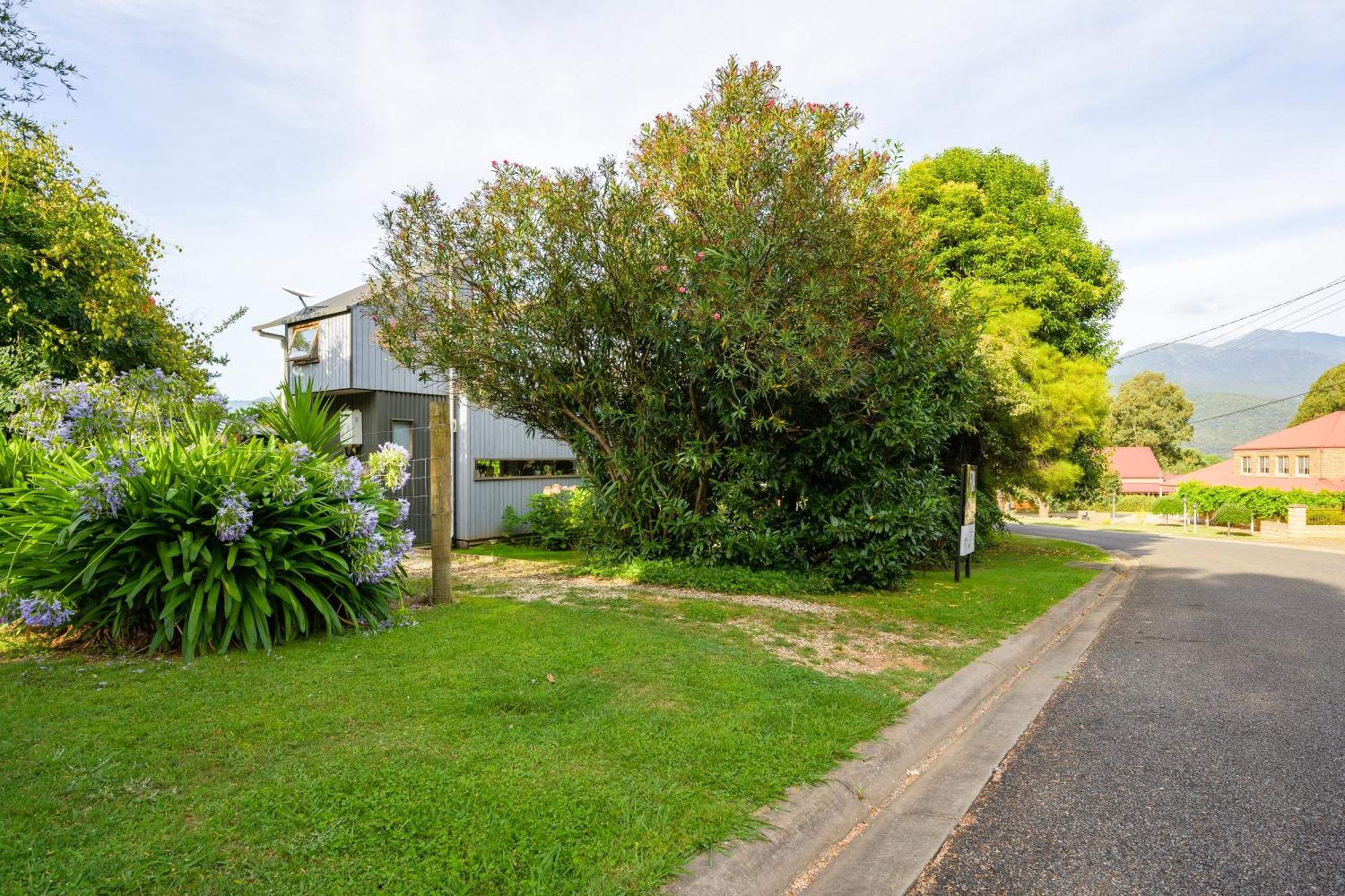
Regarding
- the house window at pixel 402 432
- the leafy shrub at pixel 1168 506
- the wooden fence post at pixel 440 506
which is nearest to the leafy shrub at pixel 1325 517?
the leafy shrub at pixel 1168 506

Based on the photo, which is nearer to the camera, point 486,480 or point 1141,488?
point 486,480

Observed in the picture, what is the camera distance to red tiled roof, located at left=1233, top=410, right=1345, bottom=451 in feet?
114

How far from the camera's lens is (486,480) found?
1371cm

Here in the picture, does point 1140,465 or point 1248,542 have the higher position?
point 1140,465

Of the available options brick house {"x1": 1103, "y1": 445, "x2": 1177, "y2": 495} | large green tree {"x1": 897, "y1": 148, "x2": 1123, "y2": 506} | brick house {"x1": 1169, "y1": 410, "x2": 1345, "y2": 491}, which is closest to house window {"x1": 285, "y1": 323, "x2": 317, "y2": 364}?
Result: large green tree {"x1": 897, "y1": 148, "x2": 1123, "y2": 506}

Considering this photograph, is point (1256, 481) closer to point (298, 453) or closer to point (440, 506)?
point (440, 506)

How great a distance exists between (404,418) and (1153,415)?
58.0m

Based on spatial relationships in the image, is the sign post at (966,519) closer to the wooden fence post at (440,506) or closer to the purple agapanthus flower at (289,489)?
the wooden fence post at (440,506)

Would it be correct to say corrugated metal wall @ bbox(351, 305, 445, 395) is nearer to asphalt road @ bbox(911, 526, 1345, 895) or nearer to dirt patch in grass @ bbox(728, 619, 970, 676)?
dirt patch in grass @ bbox(728, 619, 970, 676)

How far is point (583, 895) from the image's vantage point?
2215 millimetres

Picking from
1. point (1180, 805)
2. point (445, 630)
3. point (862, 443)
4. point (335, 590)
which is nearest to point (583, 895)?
point (1180, 805)

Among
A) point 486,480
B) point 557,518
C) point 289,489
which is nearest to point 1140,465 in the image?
point 557,518

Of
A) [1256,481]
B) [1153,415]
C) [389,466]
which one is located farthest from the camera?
[1153,415]

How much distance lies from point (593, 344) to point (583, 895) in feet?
25.1
